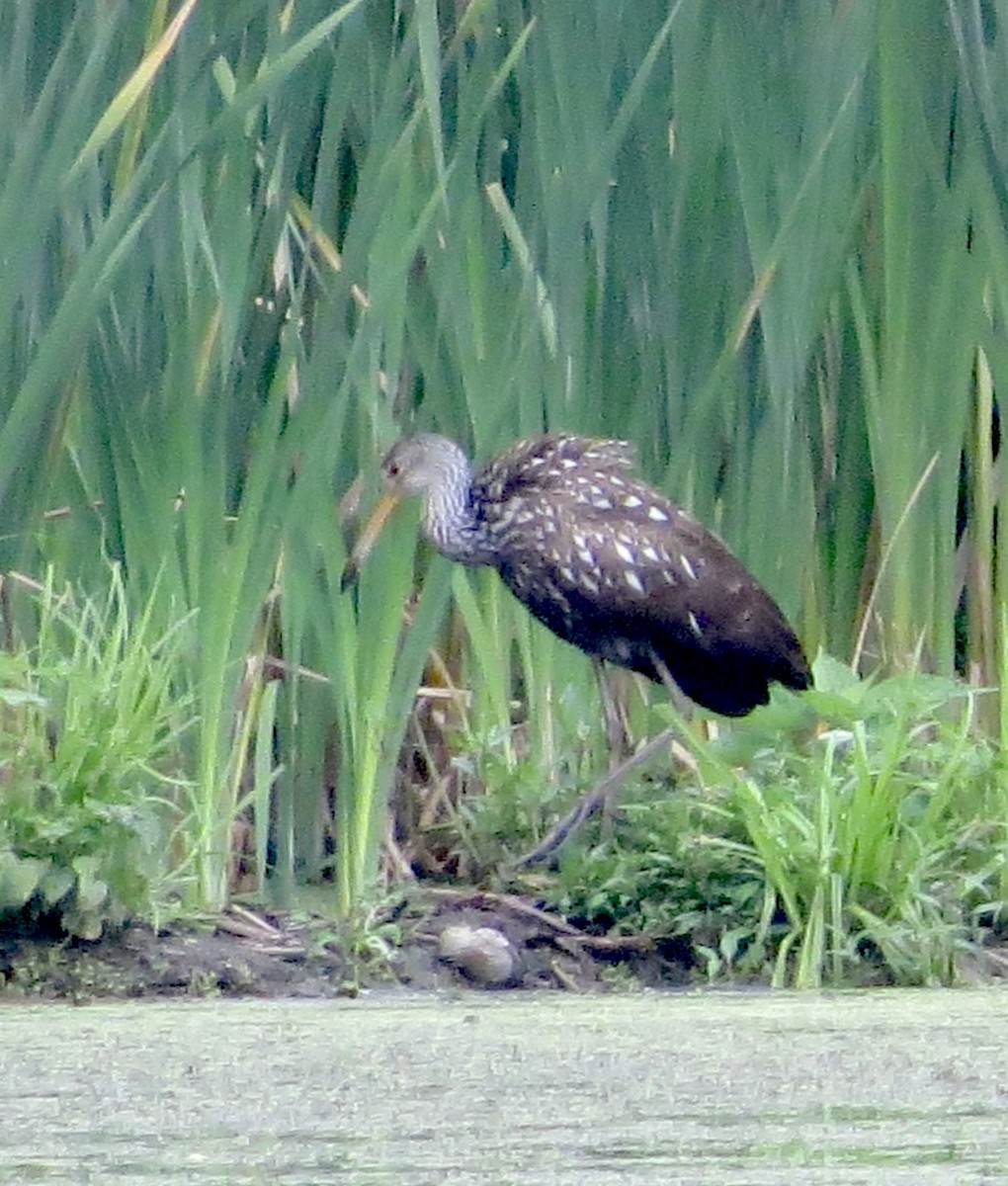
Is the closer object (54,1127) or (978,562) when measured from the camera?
(54,1127)

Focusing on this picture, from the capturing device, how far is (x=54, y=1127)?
104 inches

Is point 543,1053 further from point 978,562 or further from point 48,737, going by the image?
point 978,562

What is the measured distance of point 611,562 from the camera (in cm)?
500

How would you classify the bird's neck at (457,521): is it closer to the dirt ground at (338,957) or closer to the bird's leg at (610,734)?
the bird's leg at (610,734)

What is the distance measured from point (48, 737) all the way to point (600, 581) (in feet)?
4.27

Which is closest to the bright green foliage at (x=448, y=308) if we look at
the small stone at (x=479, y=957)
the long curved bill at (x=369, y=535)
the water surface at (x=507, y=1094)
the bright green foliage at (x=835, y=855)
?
the long curved bill at (x=369, y=535)

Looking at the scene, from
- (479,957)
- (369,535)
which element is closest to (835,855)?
(479,957)

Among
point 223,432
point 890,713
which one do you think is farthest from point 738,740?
point 223,432

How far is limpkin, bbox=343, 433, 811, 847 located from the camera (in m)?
4.79

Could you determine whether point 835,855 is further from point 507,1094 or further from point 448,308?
point 507,1094

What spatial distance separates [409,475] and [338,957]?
0.95 m

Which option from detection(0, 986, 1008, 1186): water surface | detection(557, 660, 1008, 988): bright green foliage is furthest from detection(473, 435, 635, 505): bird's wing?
detection(0, 986, 1008, 1186): water surface

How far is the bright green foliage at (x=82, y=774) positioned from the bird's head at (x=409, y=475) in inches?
19.6

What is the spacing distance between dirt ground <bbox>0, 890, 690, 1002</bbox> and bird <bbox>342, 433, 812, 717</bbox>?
63 centimetres
